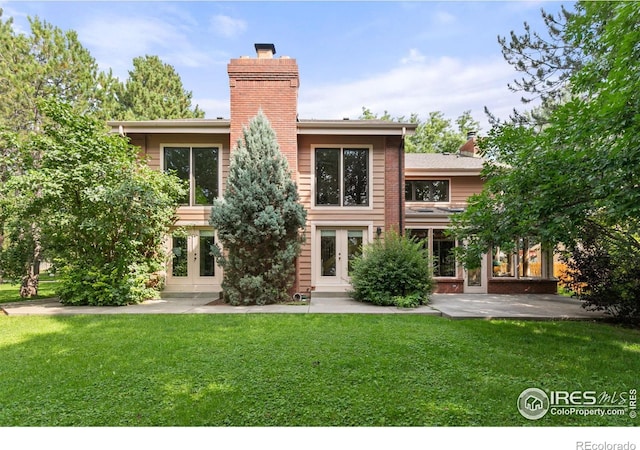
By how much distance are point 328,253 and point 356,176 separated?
9.07 ft

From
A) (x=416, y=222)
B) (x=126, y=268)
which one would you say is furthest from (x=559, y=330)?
(x=126, y=268)

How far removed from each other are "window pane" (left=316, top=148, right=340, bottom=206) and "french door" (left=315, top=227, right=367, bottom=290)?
3.56 feet

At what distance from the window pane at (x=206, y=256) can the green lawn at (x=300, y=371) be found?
4.23m

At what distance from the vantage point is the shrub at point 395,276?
8.82 meters

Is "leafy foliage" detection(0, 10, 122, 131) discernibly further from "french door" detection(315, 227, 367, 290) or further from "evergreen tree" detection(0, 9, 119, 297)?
"french door" detection(315, 227, 367, 290)

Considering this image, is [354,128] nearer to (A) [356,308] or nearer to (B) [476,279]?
(A) [356,308]

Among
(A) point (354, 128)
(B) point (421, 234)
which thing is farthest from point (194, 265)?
(B) point (421, 234)

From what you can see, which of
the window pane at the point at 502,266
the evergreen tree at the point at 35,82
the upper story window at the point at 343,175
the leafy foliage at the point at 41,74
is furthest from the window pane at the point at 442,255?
the leafy foliage at the point at 41,74

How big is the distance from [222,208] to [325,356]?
565cm

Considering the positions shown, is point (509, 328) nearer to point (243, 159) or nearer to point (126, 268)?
point (243, 159)

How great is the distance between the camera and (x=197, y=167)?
11.0 metres

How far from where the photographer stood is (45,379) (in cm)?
382

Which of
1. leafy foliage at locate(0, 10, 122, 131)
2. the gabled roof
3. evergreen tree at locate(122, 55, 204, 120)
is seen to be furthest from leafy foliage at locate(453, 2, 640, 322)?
evergreen tree at locate(122, 55, 204, 120)

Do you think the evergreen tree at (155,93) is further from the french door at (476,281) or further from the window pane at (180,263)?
the french door at (476,281)
